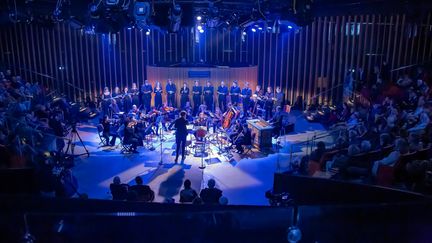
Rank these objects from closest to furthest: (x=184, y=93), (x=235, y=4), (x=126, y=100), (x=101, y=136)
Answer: (x=101, y=136) → (x=235, y=4) → (x=126, y=100) → (x=184, y=93)

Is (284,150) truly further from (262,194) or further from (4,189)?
(4,189)

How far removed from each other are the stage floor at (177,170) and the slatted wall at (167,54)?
612 centimetres

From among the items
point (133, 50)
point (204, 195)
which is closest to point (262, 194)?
point (204, 195)

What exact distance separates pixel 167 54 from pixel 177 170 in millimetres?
9888

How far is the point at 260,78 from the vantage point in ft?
64.0

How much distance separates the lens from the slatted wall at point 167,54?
18047mm

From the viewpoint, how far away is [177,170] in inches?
424

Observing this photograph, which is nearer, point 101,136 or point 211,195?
point 211,195

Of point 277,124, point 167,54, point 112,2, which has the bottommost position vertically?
point 277,124

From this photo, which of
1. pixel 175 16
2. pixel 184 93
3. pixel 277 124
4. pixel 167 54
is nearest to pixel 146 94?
pixel 184 93

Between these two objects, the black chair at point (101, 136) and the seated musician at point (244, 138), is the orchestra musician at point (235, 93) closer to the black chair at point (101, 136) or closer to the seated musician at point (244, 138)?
the seated musician at point (244, 138)

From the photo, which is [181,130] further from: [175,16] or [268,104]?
[268,104]

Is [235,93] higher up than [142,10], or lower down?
lower down

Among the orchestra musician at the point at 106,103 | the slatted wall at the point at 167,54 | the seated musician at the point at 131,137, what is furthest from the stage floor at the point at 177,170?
the slatted wall at the point at 167,54
